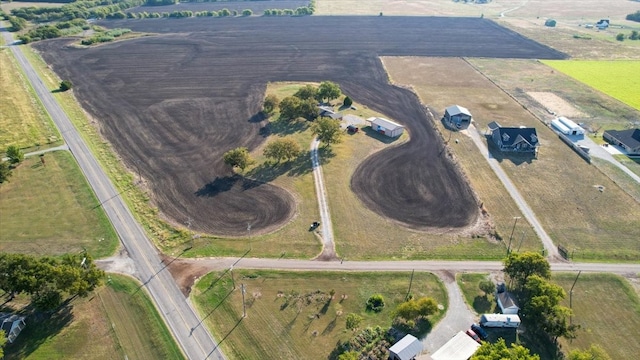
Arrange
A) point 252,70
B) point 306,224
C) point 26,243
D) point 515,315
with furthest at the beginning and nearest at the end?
point 252,70 < point 306,224 < point 26,243 < point 515,315

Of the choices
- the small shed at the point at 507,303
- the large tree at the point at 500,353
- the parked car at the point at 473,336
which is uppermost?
the large tree at the point at 500,353

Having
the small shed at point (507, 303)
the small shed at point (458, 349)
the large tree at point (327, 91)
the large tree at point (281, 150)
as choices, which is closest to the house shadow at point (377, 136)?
the large tree at point (327, 91)

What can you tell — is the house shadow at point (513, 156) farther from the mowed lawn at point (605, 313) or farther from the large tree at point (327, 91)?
the large tree at point (327, 91)

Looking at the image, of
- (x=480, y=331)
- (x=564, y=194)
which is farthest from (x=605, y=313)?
(x=564, y=194)

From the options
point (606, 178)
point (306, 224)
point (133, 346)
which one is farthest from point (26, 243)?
point (606, 178)

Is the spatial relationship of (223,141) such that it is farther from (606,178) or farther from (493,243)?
(606,178)

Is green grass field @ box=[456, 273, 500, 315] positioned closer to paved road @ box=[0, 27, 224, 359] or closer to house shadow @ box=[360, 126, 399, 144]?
paved road @ box=[0, 27, 224, 359]

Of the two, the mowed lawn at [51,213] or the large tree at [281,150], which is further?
the large tree at [281,150]

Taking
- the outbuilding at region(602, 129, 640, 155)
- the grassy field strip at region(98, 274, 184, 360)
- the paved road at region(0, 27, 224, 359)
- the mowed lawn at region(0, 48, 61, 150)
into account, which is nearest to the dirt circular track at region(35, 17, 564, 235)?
the paved road at region(0, 27, 224, 359)
